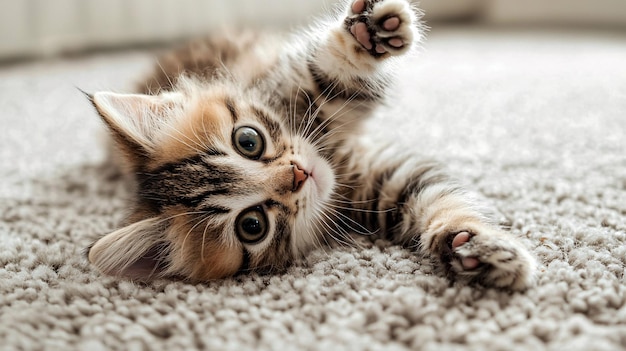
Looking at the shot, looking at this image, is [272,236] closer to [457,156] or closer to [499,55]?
[457,156]

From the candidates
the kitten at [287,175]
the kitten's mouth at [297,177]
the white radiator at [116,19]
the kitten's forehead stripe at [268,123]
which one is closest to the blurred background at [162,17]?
the white radiator at [116,19]

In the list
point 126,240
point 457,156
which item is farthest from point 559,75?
point 126,240

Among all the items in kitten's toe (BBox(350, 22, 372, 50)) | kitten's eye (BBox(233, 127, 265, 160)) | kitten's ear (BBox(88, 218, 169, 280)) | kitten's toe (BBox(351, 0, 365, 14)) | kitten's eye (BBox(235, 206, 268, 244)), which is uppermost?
kitten's toe (BBox(351, 0, 365, 14))

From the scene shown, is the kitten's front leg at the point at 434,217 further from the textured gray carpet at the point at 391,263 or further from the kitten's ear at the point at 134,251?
the kitten's ear at the point at 134,251

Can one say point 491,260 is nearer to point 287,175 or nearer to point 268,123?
point 287,175

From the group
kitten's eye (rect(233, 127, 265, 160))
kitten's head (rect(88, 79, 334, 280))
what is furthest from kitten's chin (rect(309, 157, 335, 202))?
kitten's eye (rect(233, 127, 265, 160))

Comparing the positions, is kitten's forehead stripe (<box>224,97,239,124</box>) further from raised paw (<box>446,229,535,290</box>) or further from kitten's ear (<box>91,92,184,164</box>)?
raised paw (<box>446,229,535,290</box>)
